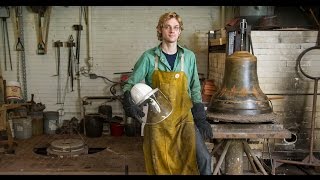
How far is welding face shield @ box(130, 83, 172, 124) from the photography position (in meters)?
2.96

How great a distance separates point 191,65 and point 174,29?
1.28ft

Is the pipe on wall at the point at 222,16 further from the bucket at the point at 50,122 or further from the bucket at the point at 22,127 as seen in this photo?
the bucket at the point at 22,127

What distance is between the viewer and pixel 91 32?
7.18 m

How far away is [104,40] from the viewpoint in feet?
23.7

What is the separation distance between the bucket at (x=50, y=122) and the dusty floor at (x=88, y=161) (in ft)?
1.92

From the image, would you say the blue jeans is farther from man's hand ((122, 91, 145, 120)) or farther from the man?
man's hand ((122, 91, 145, 120))

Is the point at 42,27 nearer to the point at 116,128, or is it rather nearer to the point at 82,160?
the point at 116,128

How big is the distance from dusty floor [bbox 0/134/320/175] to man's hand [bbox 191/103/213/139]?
1.85 m

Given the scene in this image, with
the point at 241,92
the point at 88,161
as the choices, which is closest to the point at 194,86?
the point at 241,92

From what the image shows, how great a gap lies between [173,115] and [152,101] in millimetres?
233

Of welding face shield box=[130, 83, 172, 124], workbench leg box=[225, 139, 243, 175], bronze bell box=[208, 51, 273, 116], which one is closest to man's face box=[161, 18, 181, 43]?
welding face shield box=[130, 83, 172, 124]

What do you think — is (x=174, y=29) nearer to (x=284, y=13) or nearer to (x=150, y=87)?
(x=150, y=87)

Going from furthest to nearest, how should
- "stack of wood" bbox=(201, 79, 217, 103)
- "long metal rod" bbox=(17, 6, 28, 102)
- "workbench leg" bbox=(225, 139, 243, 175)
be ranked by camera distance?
"long metal rod" bbox=(17, 6, 28, 102)
"stack of wood" bbox=(201, 79, 217, 103)
"workbench leg" bbox=(225, 139, 243, 175)
